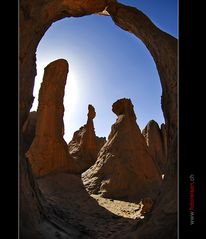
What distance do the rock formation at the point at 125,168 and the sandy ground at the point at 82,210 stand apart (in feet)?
1.91

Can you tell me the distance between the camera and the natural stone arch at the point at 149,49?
5594 millimetres

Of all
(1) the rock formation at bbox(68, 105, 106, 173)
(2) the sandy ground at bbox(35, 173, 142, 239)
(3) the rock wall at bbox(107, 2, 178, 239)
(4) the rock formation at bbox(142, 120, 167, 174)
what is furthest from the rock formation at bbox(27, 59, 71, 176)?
(4) the rock formation at bbox(142, 120, 167, 174)

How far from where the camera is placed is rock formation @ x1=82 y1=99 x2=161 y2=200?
12.4 meters

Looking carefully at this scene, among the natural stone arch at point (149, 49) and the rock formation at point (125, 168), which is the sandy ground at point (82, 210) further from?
the natural stone arch at point (149, 49)

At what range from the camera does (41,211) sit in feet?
22.7

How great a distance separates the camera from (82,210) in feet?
33.0

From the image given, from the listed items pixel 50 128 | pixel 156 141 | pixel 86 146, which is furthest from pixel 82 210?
pixel 156 141

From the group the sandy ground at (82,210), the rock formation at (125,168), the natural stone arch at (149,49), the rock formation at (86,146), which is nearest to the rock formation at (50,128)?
the sandy ground at (82,210)

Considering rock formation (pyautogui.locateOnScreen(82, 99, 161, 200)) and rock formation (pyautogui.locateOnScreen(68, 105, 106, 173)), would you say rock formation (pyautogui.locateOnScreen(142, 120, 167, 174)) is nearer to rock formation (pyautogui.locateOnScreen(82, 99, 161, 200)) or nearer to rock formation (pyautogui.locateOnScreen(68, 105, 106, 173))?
rock formation (pyautogui.locateOnScreen(68, 105, 106, 173))
